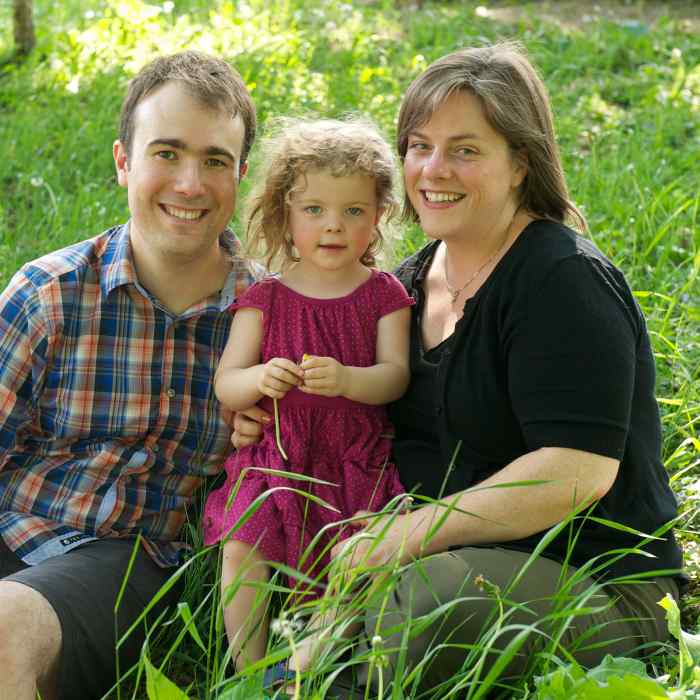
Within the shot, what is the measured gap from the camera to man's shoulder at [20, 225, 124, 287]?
9.37 ft

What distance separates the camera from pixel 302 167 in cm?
282

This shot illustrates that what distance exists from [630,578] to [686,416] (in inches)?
47.8

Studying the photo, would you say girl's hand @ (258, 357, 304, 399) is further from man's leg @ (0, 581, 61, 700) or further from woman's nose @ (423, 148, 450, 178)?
man's leg @ (0, 581, 61, 700)

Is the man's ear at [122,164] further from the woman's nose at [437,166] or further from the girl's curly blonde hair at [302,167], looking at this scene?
the woman's nose at [437,166]

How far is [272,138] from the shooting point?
9.98 feet

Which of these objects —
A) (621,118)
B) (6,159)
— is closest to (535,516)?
(6,159)

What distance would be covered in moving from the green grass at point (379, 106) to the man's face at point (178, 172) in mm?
805

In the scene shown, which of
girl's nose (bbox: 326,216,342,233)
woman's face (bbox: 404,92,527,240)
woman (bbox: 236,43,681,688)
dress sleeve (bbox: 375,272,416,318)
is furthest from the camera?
dress sleeve (bbox: 375,272,416,318)

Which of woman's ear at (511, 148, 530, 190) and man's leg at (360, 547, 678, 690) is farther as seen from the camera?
woman's ear at (511, 148, 530, 190)

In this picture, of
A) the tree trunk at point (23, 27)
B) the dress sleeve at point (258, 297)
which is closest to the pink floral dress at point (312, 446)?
the dress sleeve at point (258, 297)

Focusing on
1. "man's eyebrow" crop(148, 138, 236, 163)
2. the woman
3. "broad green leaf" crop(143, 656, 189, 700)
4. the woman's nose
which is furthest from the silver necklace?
"broad green leaf" crop(143, 656, 189, 700)

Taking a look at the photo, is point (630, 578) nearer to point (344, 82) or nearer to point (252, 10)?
point (344, 82)

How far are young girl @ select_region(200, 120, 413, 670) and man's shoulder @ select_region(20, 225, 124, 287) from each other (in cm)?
39

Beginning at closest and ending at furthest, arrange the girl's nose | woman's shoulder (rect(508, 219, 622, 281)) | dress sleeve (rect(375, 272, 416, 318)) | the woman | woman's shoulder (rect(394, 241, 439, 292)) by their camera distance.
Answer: the woman → woman's shoulder (rect(508, 219, 622, 281)) → the girl's nose → dress sleeve (rect(375, 272, 416, 318)) → woman's shoulder (rect(394, 241, 439, 292))
